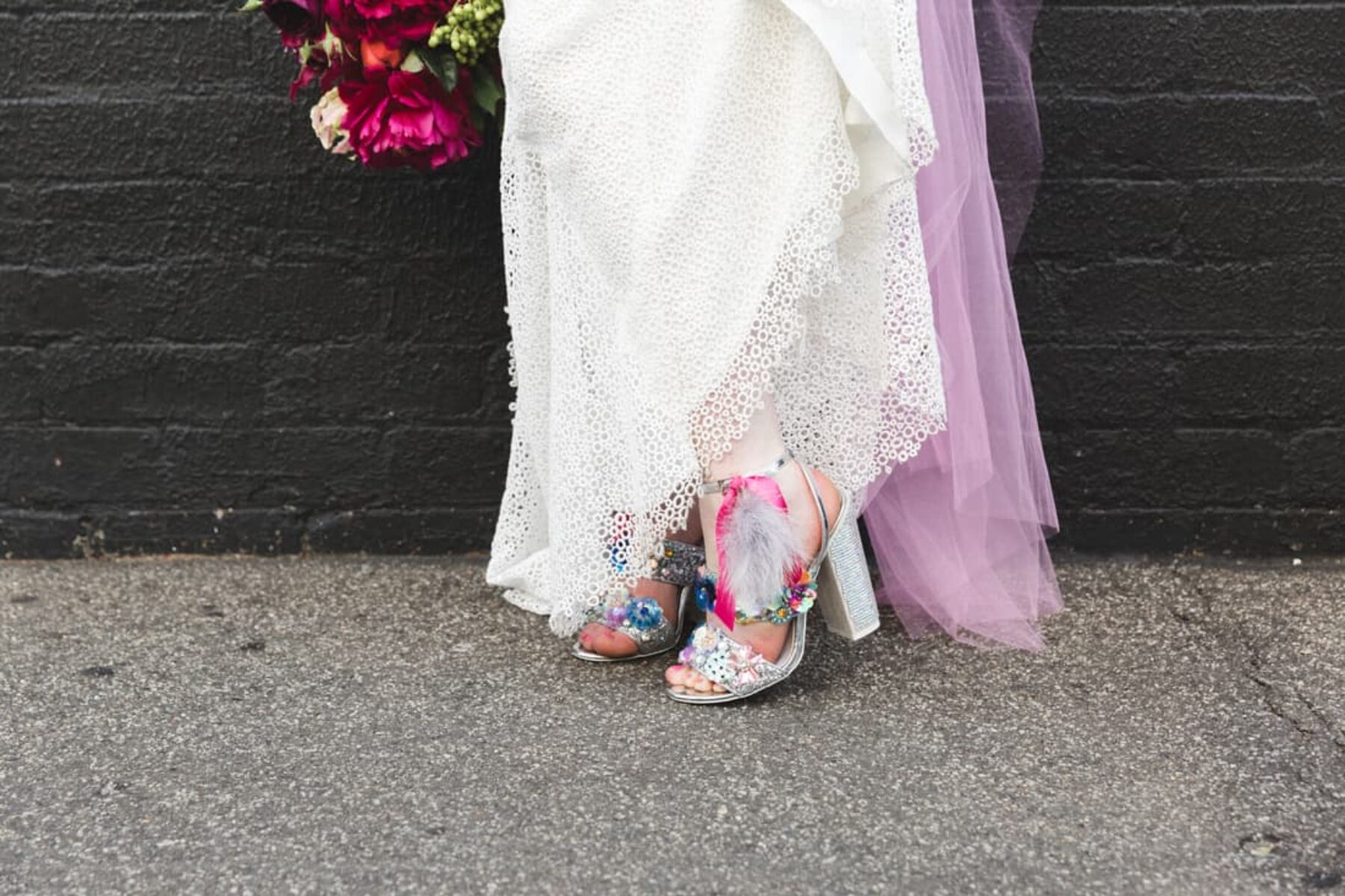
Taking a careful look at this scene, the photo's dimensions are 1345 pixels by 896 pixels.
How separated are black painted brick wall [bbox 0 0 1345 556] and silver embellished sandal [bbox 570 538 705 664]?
58cm

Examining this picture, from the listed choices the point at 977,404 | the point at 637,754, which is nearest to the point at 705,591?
the point at 637,754

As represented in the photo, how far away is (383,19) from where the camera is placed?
1.97m

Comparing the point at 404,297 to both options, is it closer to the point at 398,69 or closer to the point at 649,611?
the point at 398,69

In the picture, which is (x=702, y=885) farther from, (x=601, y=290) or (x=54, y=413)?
(x=54, y=413)

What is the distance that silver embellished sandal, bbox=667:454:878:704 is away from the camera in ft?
6.34

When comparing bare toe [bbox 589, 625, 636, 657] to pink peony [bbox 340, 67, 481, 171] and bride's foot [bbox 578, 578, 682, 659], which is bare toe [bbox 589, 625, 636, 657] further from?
pink peony [bbox 340, 67, 481, 171]

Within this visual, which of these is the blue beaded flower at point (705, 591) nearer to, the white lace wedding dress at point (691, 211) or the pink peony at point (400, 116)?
the white lace wedding dress at point (691, 211)

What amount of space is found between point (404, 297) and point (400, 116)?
22.6 inches

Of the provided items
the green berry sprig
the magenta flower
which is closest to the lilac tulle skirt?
the green berry sprig

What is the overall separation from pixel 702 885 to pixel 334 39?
52.5 inches

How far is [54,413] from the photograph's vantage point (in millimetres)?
2617

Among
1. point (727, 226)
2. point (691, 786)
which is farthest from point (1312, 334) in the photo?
point (691, 786)

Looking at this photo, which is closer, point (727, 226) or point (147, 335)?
point (727, 226)

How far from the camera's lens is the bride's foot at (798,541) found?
6.43ft
